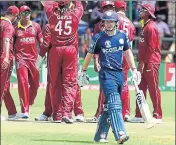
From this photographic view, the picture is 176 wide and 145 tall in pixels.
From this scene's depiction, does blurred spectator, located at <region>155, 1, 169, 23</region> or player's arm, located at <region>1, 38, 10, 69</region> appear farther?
blurred spectator, located at <region>155, 1, 169, 23</region>

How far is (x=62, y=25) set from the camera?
1694cm

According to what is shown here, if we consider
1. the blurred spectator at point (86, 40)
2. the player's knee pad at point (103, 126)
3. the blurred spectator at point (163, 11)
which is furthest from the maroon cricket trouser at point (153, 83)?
the blurred spectator at point (163, 11)

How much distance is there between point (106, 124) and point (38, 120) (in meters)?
3.89

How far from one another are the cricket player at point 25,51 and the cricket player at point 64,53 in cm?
114

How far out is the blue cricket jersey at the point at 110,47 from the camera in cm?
1405

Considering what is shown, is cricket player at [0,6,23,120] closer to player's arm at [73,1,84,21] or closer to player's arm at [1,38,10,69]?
player's arm at [1,38,10,69]

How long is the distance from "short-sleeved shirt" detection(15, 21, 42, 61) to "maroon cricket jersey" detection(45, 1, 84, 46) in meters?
1.34

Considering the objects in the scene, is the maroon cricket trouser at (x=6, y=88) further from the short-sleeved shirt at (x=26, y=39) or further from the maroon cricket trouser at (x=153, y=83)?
the maroon cricket trouser at (x=153, y=83)

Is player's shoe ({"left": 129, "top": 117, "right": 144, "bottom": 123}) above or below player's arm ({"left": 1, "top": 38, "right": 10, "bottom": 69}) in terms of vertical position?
below

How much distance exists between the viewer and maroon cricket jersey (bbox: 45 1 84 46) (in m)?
16.9

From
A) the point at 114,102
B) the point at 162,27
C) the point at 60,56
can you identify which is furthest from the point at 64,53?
the point at 162,27

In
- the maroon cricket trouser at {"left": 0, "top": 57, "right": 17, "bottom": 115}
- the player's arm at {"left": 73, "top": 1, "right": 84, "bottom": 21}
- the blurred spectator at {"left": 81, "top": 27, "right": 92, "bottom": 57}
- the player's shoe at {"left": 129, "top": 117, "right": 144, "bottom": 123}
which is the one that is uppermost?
the player's arm at {"left": 73, "top": 1, "right": 84, "bottom": 21}

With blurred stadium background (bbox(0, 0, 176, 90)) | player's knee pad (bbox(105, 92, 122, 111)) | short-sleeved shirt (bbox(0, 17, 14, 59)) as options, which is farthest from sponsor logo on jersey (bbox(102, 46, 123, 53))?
blurred stadium background (bbox(0, 0, 176, 90))

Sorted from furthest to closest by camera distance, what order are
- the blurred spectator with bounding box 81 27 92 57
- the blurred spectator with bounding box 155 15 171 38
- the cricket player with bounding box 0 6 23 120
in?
the blurred spectator with bounding box 155 15 171 38, the blurred spectator with bounding box 81 27 92 57, the cricket player with bounding box 0 6 23 120
